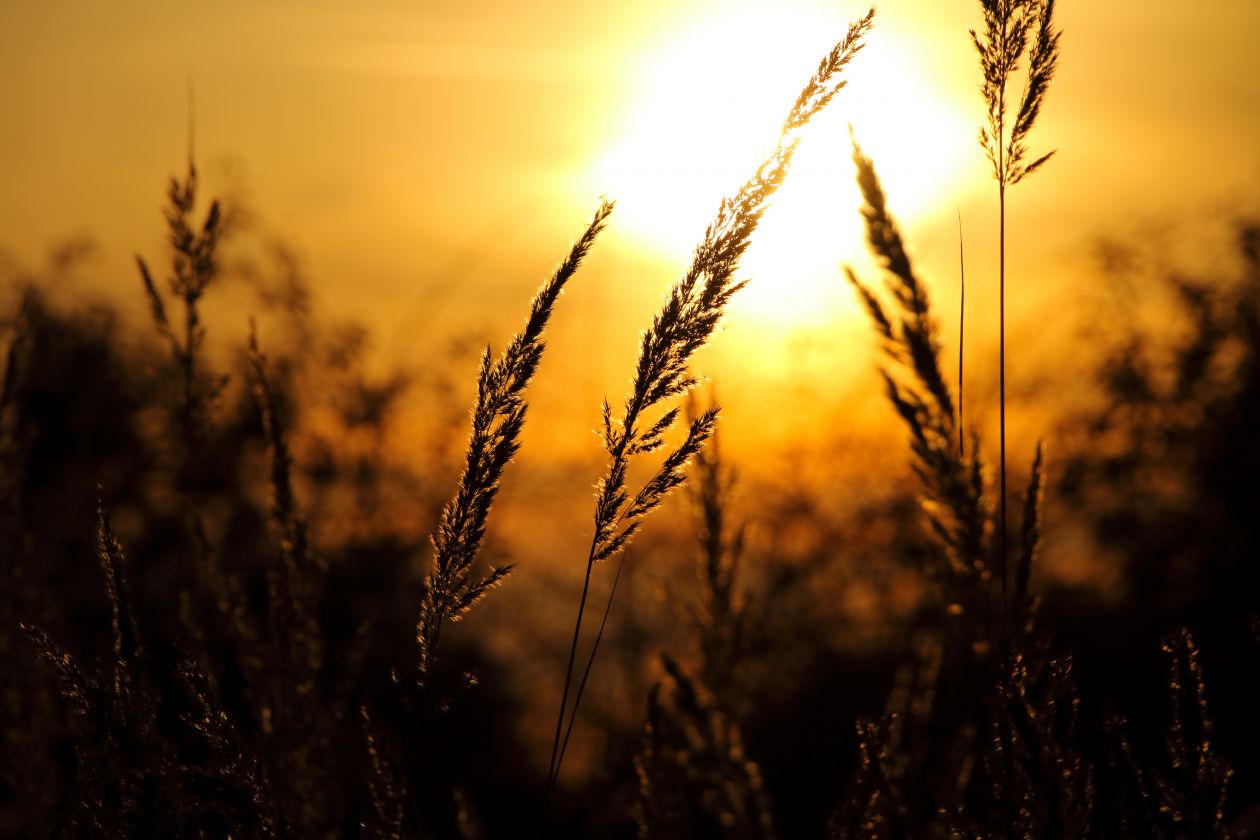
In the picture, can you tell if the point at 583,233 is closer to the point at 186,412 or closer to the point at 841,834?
the point at 841,834

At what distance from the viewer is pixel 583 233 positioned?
138 cm

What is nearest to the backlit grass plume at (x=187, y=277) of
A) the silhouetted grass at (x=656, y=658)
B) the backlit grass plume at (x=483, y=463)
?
the silhouetted grass at (x=656, y=658)

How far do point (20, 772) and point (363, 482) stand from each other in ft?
20.1

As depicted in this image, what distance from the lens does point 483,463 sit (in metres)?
1.35

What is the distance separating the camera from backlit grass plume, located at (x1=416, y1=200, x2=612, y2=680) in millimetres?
1342

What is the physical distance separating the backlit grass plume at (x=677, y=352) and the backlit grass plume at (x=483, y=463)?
0.46 ft

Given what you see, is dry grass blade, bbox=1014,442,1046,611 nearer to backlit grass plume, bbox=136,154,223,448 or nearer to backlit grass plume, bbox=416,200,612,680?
backlit grass plume, bbox=416,200,612,680

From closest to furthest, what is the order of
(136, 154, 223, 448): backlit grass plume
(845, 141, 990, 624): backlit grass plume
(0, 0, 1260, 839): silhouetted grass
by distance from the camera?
(845, 141, 990, 624): backlit grass plume, (0, 0, 1260, 839): silhouetted grass, (136, 154, 223, 448): backlit grass plume

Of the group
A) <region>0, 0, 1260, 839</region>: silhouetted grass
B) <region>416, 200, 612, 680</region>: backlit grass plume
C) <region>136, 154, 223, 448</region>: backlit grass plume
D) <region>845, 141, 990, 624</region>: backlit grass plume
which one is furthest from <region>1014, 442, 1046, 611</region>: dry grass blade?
<region>136, 154, 223, 448</region>: backlit grass plume

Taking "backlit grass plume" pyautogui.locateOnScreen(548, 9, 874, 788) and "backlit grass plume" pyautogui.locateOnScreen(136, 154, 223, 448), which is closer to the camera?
"backlit grass plume" pyautogui.locateOnScreen(548, 9, 874, 788)

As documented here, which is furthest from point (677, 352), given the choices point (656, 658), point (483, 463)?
point (656, 658)

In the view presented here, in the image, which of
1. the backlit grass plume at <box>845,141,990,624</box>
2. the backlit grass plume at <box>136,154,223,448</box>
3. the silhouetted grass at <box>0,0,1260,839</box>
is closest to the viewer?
the backlit grass plume at <box>845,141,990,624</box>

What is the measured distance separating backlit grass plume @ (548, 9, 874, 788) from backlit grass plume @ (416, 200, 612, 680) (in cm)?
14

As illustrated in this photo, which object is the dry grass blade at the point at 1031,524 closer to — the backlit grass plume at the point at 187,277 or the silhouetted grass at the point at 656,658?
the silhouetted grass at the point at 656,658
